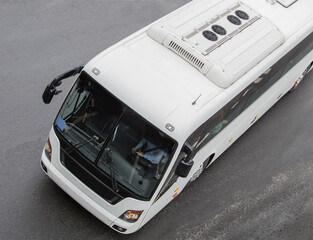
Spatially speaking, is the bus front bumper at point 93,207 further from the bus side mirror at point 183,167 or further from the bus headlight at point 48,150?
the bus side mirror at point 183,167

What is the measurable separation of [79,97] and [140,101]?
112 centimetres

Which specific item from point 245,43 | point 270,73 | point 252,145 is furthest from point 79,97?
point 252,145

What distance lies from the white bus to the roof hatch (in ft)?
0.06

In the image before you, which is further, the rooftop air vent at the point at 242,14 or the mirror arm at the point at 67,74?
the rooftop air vent at the point at 242,14

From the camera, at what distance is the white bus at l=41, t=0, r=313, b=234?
24.7 feet

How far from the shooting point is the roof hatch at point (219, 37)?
8180 mm

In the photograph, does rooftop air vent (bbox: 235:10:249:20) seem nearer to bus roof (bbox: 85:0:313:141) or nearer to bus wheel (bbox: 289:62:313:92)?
bus roof (bbox: 85:0:313:141)

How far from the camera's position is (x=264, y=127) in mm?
11508

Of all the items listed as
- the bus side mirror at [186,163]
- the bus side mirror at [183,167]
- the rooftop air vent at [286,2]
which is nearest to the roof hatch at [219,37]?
the rooftop air vent at [286,2]

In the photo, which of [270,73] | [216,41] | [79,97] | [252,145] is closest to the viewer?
[79,97]

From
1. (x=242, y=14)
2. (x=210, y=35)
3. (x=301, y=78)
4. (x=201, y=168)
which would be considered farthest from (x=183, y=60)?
(x=301, y=78)

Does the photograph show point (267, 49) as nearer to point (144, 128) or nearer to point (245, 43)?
point (245, 43)

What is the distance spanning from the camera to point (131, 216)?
803 cm

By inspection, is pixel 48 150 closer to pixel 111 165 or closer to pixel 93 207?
pixel 93 207
